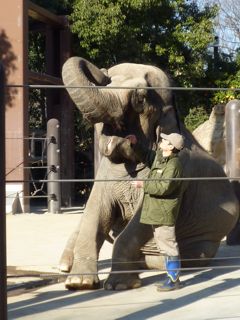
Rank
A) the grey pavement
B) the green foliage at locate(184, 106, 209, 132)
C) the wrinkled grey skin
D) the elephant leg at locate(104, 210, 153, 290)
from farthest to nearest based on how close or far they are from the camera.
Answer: the green foliage at locate(184, 106, 209, 132) < the elephant leg at locate(104, 210, 153, 290) < the wrinkled grey skin < the grey pavement

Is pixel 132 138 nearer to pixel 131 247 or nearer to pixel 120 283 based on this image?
pixel 131 247

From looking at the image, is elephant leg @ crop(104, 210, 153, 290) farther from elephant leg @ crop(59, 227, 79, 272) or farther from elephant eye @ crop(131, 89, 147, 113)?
elephant eye @ crop(131, 89, 147, 113)

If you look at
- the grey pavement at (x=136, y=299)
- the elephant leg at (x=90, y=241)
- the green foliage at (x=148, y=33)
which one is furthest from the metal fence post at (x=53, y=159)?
the elephant leg at (x=90, y=241)

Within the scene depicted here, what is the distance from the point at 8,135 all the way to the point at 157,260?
864 centimetres

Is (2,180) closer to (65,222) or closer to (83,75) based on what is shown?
(83,75)

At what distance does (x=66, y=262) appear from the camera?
19.7 feet

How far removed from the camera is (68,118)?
54.3 ft

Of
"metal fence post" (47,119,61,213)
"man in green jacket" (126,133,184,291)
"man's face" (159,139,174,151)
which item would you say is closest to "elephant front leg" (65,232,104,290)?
"man in green jacket" (126,133,184,291)

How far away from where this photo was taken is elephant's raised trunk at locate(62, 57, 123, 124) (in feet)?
17.0

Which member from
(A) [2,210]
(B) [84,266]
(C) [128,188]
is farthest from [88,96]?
(A) [2,210]

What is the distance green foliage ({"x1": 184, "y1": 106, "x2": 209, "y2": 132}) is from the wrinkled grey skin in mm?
10866

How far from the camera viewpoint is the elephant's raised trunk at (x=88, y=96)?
5180 mm

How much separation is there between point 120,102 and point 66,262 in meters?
1.41

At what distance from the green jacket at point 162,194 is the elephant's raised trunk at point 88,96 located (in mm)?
482
